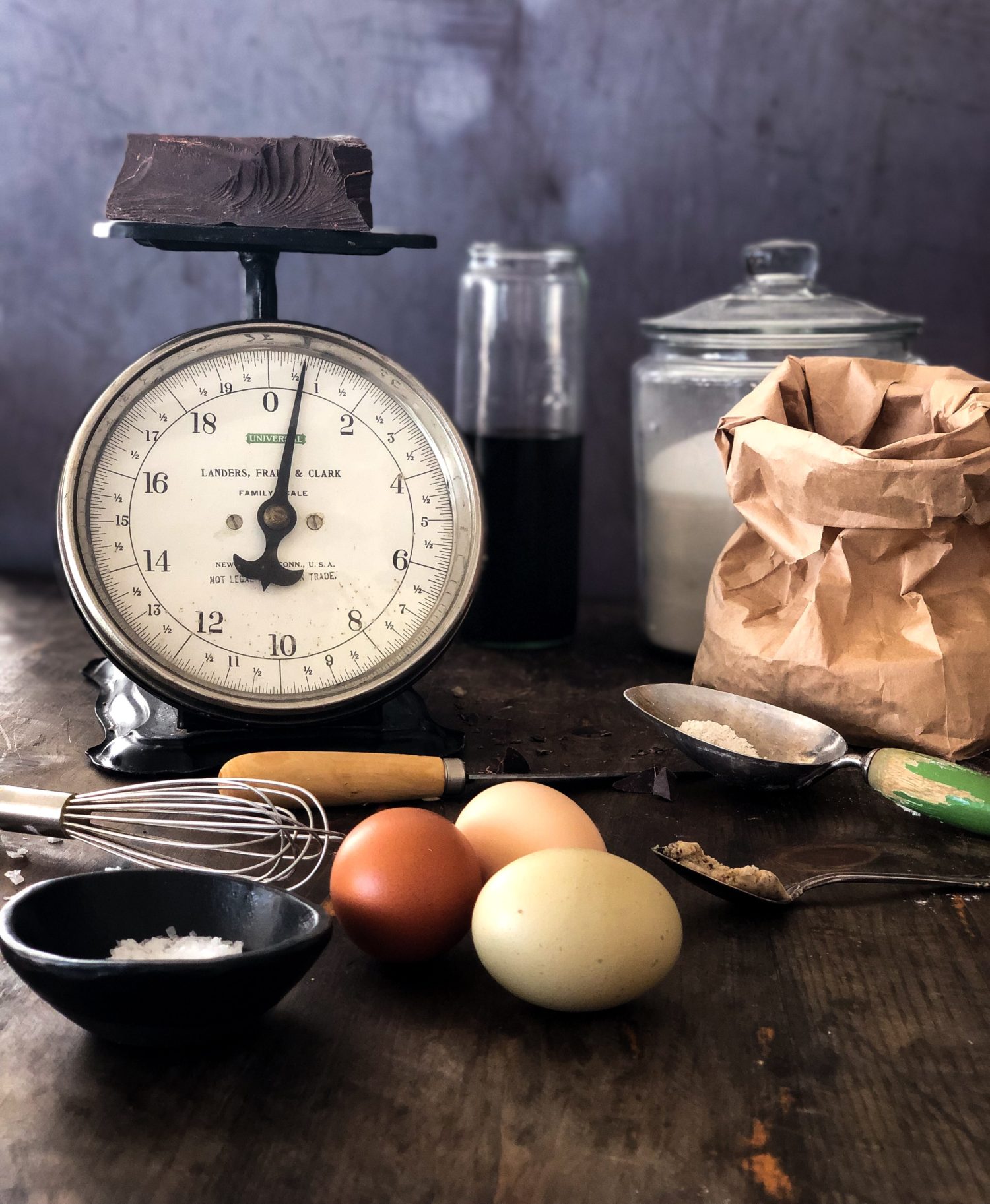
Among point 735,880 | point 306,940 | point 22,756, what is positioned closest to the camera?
point 306,940

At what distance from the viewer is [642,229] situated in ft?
4.69

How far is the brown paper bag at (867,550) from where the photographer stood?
888 millimetres

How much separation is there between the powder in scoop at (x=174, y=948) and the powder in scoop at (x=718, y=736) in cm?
43

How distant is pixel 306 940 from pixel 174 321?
1167mm

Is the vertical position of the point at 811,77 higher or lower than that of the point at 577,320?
higher

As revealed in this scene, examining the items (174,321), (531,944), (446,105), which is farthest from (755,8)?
(531,944)

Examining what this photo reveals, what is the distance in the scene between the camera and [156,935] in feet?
1.87

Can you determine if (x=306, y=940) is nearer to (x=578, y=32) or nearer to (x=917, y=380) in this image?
(x=917, y=380)

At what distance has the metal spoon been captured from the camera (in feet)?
2.20

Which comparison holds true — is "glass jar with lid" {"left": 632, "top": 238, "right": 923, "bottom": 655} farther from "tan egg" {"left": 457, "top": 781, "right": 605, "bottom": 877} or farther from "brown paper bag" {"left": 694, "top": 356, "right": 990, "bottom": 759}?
"tan egg" {"left": 457, "top": 781, "right": 605, "bottom": 877}

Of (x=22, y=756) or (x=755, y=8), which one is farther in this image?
(x=755, y=8)

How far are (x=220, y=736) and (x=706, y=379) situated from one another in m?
0.63

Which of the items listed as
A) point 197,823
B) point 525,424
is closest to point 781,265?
point 525,424

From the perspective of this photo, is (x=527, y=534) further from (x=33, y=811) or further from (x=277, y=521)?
(x=33, y=811)
